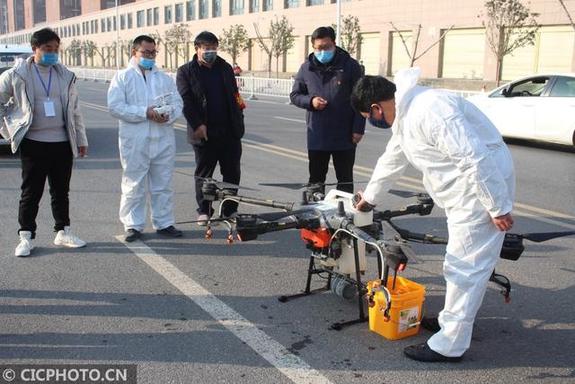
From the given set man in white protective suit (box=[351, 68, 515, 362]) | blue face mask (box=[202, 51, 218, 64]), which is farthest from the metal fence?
man in white protective suit (box=[351, 68, 515, 362])

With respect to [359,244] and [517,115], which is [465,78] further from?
[359,244]

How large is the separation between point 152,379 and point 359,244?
1.65 metres

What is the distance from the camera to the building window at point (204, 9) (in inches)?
2606

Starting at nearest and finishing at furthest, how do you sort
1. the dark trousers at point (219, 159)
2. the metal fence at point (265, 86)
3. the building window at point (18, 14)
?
the dark trousers at point (219, 159), the metal fence at point (265, 86), the building window at point (18, 14)

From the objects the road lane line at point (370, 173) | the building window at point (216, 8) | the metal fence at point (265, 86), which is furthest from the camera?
the building window at point (216, 8)

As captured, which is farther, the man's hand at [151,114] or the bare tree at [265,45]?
the bare tree at [265,45]

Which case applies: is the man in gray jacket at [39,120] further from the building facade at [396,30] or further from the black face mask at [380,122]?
the building facade at [396,30]

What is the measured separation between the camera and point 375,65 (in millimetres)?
44406

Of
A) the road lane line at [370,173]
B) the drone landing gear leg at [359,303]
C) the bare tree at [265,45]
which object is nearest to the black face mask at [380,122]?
the drone landing gear leg at [359,303]

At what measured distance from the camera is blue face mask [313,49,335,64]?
589 cm

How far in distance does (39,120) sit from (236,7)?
59126mm

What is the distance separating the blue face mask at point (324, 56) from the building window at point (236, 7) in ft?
188

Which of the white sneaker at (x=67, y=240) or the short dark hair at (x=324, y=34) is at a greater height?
the short dark hair at (x=324, y=34)

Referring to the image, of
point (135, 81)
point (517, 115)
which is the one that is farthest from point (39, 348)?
point (517, 115)
